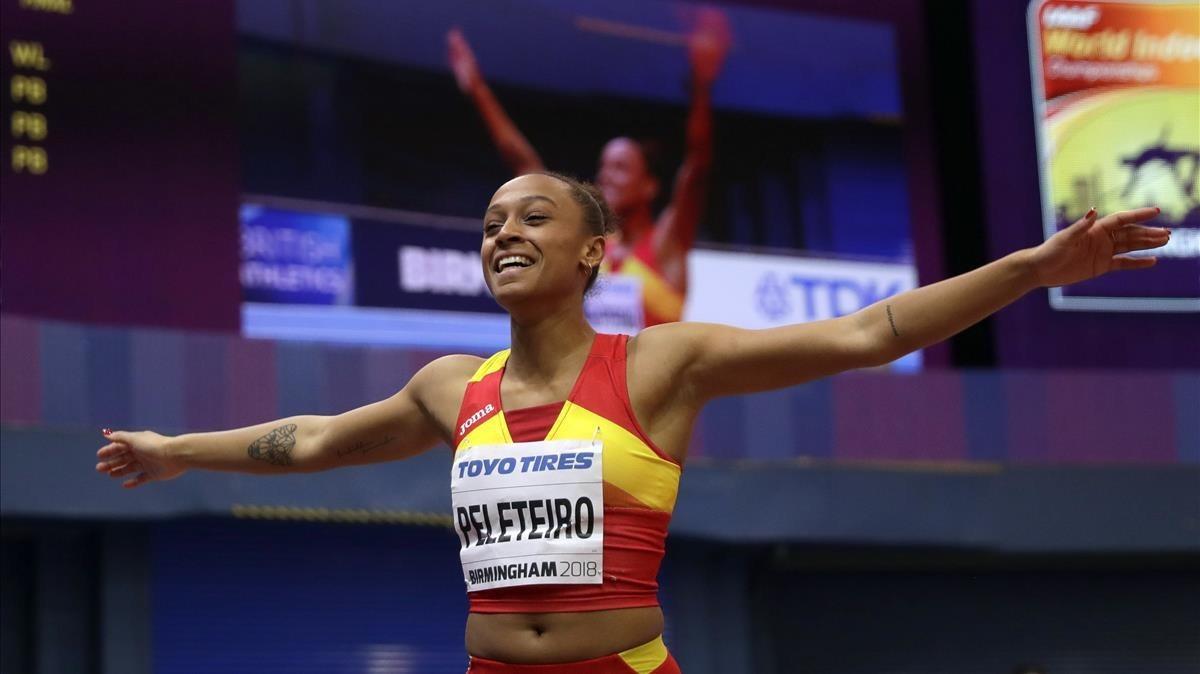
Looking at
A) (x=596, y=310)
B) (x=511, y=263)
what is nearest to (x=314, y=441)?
(x=511, y=263)

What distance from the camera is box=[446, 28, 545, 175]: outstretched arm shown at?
1044 cm

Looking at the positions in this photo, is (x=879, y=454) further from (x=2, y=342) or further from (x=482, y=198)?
(x=2, y=342)

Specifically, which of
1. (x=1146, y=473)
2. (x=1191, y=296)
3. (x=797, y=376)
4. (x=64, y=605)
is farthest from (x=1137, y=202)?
(x=797, y=376)

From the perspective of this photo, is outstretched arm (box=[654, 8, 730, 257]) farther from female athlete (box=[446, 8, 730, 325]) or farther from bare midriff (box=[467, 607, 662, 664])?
bare midriff (box=[467, 607, 662, 664])

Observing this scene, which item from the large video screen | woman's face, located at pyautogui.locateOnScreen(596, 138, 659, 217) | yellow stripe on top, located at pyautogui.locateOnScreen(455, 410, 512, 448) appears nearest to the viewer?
yellow stripe on top, located at pyautogui.locateOnScreen(455, 410, 512, 448)

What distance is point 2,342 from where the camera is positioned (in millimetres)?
8375

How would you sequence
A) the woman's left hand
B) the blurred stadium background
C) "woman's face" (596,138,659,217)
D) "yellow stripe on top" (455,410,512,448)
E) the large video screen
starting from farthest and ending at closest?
1. "woman's face" (596,138,659,217)
2. the large video screen
3. the blurred stadium background
4. "yellow stripe on top" (455,410,512,448)
5. the woman's left hand

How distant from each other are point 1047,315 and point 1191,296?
1.18 m

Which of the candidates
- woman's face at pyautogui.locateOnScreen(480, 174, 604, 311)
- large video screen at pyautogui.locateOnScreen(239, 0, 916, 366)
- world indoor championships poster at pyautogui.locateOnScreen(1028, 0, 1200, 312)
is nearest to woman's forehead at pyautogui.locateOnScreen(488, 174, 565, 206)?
woman's face at pyautogui.locateOnScreen(480, 174, 604, 311)

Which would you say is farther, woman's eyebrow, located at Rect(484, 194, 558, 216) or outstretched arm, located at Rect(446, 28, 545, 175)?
outstretched arm, located at Rect(446, 28, 545, 175)

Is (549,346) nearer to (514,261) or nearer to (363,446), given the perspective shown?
(514,261)

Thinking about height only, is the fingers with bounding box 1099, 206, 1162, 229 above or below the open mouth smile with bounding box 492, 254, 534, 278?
below

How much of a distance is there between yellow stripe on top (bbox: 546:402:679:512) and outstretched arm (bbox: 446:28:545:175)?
6.98 meters

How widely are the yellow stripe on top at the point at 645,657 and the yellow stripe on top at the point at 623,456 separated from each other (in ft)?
1.00
